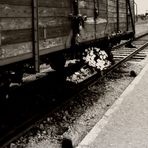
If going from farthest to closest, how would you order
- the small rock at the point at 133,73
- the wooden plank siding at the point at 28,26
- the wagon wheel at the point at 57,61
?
the small rock at the point at 133,73 → the wagon wheel at the point at 57,61 → the wooden plank siding at the point at 28,26

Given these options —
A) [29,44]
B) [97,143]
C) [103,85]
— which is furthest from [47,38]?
[103,85]

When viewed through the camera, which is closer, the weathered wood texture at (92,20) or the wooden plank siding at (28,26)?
the wooden plank siding at (28,26)

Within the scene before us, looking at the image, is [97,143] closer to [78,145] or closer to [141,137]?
[78,145]

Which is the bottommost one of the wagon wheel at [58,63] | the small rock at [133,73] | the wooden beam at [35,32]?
the small rock at [133,73]

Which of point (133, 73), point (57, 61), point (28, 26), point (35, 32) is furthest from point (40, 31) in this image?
point (133, 73)

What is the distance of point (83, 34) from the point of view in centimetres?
700

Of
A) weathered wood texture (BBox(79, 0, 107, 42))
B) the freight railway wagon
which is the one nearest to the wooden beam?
the freight railway wagon

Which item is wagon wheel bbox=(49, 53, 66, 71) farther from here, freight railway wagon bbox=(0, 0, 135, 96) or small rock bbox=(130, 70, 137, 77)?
small rock bbox=(130, 70, 137, 77)

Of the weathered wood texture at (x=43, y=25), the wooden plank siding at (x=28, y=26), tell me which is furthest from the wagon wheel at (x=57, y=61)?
the wooden plank siding at (x=28, y=26)

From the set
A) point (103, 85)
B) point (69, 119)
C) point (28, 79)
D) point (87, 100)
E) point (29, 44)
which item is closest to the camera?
point (29, 44)

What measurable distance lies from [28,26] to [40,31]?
41 centimetres

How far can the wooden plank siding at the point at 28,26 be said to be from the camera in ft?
13.6

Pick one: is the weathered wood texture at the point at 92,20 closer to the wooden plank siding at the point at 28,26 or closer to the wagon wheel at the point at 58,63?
the wagon wheel at the point at 58,63

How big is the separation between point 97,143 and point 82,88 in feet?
9.66
